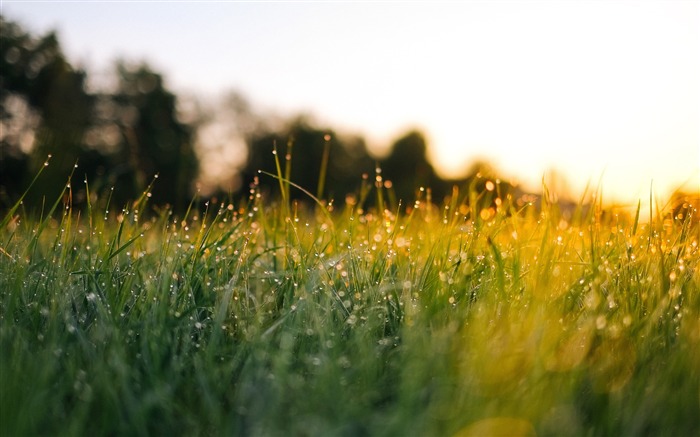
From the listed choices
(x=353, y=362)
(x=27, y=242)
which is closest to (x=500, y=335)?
(x=353, y=362)

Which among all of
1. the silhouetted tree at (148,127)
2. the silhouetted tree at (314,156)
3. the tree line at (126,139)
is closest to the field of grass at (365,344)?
the tree line at (126,139)

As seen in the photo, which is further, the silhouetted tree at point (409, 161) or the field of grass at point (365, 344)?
the silhouetted tree at point (409, 161)

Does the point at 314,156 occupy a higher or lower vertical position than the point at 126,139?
lower

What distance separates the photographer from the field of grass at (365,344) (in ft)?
5.28

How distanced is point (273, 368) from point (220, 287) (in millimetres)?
550

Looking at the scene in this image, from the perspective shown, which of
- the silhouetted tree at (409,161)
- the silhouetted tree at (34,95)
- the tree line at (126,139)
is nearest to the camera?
the tree line at (126,139)

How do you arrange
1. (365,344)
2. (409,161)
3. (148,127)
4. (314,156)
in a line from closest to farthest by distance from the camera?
(365,344) → (148,127) → (409,161) → (314,156)

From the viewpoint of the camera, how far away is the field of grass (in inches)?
63.3

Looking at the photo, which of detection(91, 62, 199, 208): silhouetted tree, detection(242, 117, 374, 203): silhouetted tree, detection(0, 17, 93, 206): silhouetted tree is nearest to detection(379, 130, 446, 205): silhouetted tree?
detection(242, 117, 374, 203): silhouetted tree

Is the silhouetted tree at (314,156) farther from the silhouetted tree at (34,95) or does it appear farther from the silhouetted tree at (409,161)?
the silhouetted tree at (34,95)

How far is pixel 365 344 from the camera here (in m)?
1.94

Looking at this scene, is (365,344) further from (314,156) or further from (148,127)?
(314,156)

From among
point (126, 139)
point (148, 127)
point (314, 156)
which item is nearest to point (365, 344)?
point (126, 139)

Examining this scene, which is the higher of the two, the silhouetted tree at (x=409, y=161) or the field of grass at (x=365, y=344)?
the field of grass at (x=365, y=344)
